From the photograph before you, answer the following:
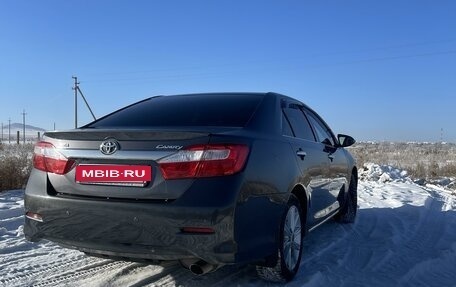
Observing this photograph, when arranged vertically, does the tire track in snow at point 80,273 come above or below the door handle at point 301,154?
below

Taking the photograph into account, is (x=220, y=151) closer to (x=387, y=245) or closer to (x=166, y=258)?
(x=166, y=258)

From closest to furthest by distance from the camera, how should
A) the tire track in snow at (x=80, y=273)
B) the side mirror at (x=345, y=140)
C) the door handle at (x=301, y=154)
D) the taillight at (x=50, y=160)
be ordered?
the taillight at (x=50, y=160) < the tire track in snow at (x=80, y=273) < the door handle at (x=301, y=154) < the side mirror at (x=345, y=140)

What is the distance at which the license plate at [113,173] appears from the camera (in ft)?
10.0

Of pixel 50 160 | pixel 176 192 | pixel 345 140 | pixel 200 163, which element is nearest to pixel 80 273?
pixel 50 160

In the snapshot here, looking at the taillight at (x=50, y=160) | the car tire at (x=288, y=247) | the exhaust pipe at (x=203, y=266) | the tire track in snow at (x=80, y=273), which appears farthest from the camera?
the tire track in snow at (x=80, y=273)

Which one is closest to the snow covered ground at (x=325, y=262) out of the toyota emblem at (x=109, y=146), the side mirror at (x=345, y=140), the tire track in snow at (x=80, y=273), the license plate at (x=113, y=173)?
the tire track in snow at (x=80, y=273)

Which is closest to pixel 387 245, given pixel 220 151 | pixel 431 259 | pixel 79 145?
pixel 431 259

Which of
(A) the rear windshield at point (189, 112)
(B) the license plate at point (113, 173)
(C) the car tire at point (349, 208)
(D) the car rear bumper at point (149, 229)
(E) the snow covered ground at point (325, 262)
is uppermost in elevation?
(A) the rear windshield at point (189, 112)

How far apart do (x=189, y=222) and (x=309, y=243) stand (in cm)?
268

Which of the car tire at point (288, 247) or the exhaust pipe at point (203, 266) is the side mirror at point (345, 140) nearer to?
the car tire at point (288, 247)

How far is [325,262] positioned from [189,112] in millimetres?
1951

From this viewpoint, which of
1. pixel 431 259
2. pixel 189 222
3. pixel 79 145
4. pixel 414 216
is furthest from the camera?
pixel 414 216

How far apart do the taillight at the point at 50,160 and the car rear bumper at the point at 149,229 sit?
0.82 feet

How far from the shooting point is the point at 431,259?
482 centimetres
